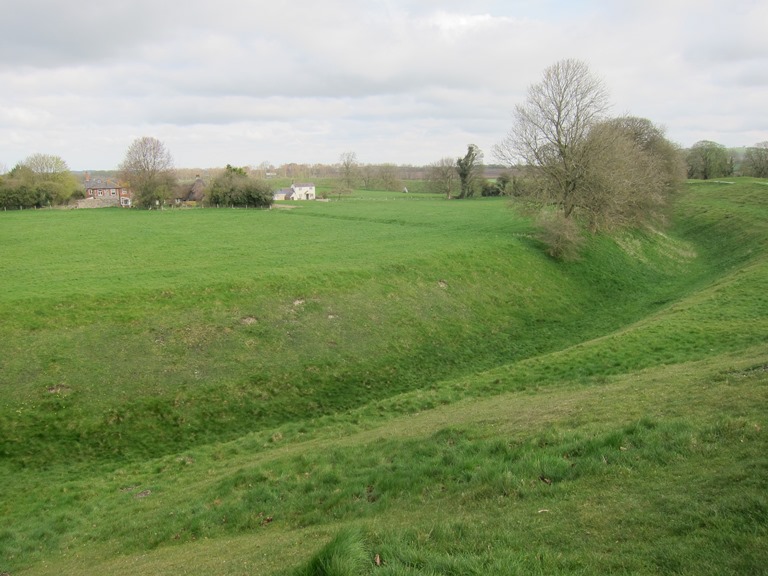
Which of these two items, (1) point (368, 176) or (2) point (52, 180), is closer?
(2) point (52, 180)

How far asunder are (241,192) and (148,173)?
63.5 feet

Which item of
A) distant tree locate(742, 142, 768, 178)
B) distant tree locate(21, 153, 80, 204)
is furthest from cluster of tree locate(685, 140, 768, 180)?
distant tree locate(21, 153, 80, 204)

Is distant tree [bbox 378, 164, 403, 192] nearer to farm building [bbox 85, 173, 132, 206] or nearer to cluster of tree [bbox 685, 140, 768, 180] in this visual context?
farm building [bbox 85, 173, 132, 206]

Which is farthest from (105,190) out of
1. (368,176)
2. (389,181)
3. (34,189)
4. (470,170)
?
(470,170)

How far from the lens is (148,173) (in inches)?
3858

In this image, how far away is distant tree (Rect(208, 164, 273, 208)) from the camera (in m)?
93.6

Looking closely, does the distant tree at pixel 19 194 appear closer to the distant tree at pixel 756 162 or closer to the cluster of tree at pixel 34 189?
the cluster of tree at pixel 34 189

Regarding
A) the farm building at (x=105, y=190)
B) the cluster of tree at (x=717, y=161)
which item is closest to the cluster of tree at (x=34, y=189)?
the farm building at (x=105, y=190)

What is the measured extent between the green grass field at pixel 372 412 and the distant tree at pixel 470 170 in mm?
79710

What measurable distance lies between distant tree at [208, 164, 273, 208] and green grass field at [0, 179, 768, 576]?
5069 cm

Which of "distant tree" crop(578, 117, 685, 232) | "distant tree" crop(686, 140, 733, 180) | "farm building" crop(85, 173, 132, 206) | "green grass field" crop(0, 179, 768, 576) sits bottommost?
"green grass field" crop(0, 179, 768, 576)

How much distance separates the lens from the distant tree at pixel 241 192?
307 ft

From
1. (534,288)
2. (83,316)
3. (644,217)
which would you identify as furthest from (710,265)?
(83,316)

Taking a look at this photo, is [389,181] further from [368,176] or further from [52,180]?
[52,180]
